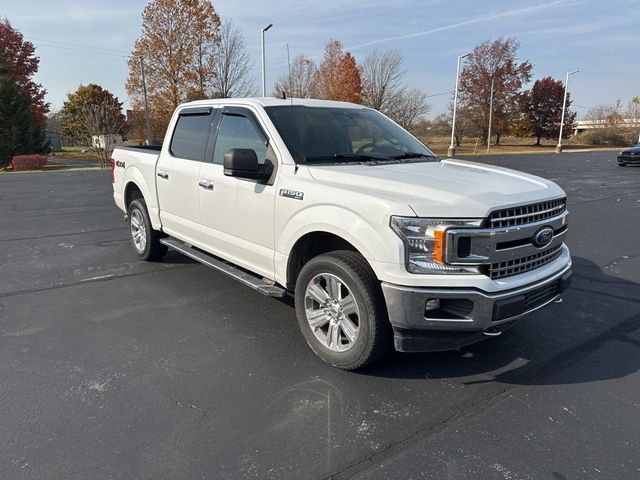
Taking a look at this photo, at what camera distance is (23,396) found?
3.15 metres

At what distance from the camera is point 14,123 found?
30.5 meters

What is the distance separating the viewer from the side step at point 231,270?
398cm

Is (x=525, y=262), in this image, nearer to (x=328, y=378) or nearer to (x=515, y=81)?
(x=328, y=378)

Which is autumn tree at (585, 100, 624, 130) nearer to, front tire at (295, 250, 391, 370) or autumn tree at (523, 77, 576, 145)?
autumn tree at (523, 77, 576, 145)

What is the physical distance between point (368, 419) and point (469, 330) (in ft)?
2.73

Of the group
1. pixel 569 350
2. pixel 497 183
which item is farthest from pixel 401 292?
pixel 569 350

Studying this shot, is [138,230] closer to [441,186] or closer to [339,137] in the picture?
[339,137]

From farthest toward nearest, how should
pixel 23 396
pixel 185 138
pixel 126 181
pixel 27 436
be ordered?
pixel 126 181
pixel 185 138
pixel 23 396
pixel 27 436

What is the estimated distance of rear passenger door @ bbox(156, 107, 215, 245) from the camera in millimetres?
4922

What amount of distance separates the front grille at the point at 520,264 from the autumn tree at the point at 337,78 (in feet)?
123

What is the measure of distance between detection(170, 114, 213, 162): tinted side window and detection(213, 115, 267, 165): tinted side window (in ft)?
0.84

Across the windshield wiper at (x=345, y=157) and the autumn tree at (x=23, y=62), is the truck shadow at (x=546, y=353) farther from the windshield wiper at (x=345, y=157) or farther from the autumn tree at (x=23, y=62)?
the autumn tree at (x=23, y=62)

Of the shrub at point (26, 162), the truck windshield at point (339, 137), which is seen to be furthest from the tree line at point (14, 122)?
the truck windshield at point (339, 137)

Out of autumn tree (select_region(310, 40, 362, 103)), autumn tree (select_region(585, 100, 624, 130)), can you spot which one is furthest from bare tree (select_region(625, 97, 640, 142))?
autumn tree (select_region(310, 40, 362, 103))
